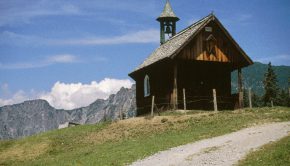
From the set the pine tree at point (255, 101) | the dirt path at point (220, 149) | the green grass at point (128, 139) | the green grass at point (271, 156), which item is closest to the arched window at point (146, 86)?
the green grass at point (128, 139)

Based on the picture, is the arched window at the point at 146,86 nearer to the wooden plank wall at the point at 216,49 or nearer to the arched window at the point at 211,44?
the wooden plank wall at the point at 216,49

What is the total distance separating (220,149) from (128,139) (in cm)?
976

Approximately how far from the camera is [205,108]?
1422 inches

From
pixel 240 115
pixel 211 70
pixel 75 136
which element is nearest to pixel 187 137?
pixel 240 115

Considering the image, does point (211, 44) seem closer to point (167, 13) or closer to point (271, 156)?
point (167, 13)

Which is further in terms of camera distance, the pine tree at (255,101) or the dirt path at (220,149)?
the pine tree at (255,101)

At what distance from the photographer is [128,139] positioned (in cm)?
2655

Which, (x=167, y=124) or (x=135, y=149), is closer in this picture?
(x=135, y=149)

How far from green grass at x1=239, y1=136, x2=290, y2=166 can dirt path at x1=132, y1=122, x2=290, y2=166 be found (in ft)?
1.69

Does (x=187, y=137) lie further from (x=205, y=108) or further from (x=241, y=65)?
(x=241, y=65)

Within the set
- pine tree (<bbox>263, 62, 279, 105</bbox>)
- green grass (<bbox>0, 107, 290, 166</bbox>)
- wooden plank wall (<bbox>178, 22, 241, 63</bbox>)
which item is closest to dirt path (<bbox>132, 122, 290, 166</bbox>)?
green grass (<bbox>0, 107, 290, 166</bbox>)

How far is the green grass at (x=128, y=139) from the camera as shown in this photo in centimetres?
2134

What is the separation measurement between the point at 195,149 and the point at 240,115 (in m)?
10.1

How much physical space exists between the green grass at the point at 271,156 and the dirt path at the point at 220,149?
515 mm
